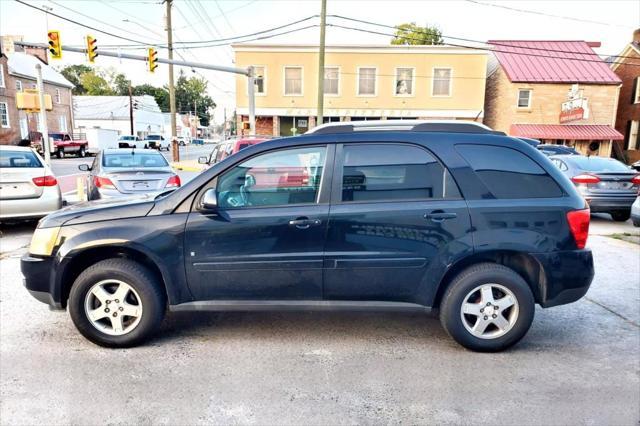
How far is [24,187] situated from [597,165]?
38.0 feet

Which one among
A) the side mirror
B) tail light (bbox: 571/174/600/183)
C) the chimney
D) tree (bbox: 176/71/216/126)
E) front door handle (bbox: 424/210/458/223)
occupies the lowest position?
tail light (bbox: 571/174/600/183)

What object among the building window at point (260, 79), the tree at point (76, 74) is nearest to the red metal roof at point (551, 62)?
the building window at point (260, 79)

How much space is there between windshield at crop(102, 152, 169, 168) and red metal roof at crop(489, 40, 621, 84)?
2412 cm

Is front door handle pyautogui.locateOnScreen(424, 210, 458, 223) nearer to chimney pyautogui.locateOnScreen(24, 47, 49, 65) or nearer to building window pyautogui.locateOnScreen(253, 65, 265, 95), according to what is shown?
building window pyautogui.locateOnScreen(253, 65, 265, 95)

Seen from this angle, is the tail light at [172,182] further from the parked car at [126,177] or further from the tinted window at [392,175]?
the tinted window at [392,175]

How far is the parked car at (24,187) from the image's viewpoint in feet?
23.6

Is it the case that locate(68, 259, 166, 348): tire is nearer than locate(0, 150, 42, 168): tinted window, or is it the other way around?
locate(68, 259, 166, 348): tire

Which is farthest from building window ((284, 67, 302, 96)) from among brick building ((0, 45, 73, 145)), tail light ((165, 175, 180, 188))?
tail light ((165, 175, 180, 188))

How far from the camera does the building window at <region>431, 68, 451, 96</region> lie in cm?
2781

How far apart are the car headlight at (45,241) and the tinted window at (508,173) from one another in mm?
3356

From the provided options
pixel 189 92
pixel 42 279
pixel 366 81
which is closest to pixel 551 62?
pixel 366 81

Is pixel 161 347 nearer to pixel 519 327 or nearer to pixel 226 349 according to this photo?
pixel 226 349

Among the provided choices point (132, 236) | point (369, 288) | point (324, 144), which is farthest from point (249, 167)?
point (369, 288)

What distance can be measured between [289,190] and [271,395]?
5.10 ft
